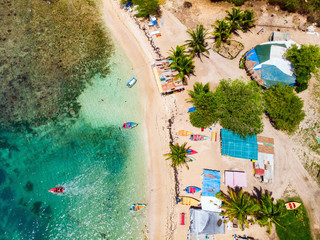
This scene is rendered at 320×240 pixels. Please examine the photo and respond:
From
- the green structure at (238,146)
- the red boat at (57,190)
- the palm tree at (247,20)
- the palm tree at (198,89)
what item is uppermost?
the palm tree at (247,20)

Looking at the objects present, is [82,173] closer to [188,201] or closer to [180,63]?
[188,201]

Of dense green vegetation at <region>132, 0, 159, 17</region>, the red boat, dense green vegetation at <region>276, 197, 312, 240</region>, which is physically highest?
dense green vegetation at <region>132, 0, 159, 17</region>

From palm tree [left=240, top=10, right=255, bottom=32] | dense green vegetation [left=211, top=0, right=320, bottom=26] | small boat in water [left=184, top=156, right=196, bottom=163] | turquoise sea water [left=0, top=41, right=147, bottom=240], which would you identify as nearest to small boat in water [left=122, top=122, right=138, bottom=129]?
turquoise sea water [left=0, top=41, right=147, bottom=240]

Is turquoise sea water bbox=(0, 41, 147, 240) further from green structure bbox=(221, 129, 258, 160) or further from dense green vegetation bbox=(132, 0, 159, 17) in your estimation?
dense green vegetation bbox=(132, 0, 159, 17)

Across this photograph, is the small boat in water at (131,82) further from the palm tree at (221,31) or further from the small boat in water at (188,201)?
the small boat in water at (188,201)

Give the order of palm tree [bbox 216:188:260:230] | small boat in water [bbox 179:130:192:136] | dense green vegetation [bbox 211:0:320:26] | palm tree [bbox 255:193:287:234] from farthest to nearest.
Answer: dense green vegetation [bbox 211:0:320:26] < small boat in water [bbox 179:130:192:136] < palm tree [bbox 255:193:287:234] < palm tree [bbox 216:188:260:230]

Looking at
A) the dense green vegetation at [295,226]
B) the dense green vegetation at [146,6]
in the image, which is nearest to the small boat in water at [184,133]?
the dense green vegetation at [295,226]

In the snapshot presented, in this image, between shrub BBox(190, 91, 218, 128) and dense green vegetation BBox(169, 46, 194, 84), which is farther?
dense green vegetation BBox(169, 46, 194, 84)
